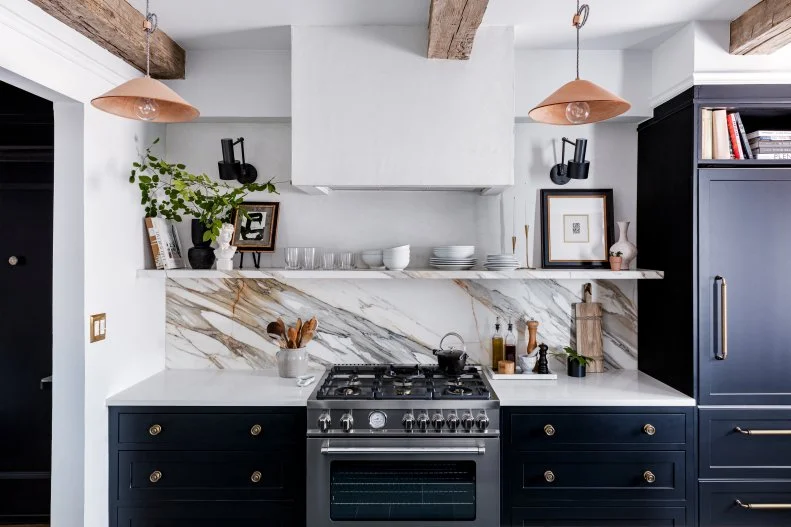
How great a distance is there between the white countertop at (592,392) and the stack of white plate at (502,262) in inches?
22.8

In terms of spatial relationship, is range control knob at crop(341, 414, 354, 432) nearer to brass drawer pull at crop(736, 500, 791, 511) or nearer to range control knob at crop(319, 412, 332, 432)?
range control knob at crop(319, 412, 332, 432)

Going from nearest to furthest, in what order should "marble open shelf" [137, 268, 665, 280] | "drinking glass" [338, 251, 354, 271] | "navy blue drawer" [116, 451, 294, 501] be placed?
"navy blue drawer" [116, 451, 294, 501]
"marble open shelf" [137, 268, 665, 280]
"drinking glass" [338, 251, 354, 271]

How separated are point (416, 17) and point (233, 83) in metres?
1.03

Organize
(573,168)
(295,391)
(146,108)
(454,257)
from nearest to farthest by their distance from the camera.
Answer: (146,108)
(295,391)
(454,257)
(573,168)

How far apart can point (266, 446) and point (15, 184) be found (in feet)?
6.88

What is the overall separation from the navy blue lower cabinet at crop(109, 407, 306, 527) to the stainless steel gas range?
0.14 meters

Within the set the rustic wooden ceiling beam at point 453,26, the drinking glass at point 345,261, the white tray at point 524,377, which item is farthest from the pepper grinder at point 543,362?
the rustic wooden ceiling beam at point 453,26

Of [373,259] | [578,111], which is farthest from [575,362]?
[578,111]

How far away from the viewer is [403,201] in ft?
10.1

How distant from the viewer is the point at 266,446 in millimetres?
2461

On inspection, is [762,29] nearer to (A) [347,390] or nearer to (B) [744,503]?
(B) [744,503]

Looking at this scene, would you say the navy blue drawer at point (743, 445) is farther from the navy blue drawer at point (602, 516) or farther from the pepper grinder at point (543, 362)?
the pepper grinder at point (543, 362)

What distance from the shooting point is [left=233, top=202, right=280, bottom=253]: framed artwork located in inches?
120

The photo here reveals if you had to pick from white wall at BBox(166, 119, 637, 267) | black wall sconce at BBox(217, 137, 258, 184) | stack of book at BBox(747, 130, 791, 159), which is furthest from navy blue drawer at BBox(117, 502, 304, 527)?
stack of book at BBox(747, 130, 791, 159)
